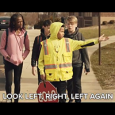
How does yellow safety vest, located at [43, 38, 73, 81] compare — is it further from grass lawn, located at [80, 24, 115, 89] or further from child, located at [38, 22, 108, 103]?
grass lawn, located at [80, 24, 115, 89]

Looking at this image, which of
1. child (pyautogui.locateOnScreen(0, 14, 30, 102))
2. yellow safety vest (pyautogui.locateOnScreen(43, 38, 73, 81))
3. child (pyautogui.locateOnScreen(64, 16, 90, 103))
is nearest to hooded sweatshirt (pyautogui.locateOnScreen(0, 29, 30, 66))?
child (pyautogui.locateOnScreen(0, 14, 30, 102))

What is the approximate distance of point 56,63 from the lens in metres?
5.62

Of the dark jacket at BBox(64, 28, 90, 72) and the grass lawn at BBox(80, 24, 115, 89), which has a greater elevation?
the dark jacket at BBox(64, 28, 90, 72)

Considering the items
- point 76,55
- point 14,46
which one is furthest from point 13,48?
point 76,55

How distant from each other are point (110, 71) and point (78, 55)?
5.09 m

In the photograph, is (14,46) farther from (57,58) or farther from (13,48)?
(57,58)

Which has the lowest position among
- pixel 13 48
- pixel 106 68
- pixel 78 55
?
pixel 106 68

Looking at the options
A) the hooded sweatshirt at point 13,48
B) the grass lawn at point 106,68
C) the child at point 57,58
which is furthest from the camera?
the grass lawn at point 106,68

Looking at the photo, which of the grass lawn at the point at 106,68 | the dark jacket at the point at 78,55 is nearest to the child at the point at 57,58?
the dark jacket at the point at 78,55

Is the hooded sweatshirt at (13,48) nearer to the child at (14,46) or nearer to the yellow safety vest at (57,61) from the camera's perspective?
the child at (14,46)

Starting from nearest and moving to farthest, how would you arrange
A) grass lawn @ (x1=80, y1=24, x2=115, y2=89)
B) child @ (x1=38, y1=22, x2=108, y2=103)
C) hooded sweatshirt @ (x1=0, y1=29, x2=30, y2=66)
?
child @ (x1=38, y1=22, x2=108, y2=103) < hooded sweatshirt @ (x1=0, y1=29, x2=30, y2=66) < grass lawn @ (x1=80, y1=24, x2=115, y2=89)

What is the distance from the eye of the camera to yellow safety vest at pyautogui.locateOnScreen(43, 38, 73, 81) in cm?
562

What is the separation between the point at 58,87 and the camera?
5.71 metres

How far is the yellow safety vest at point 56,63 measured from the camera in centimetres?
562
